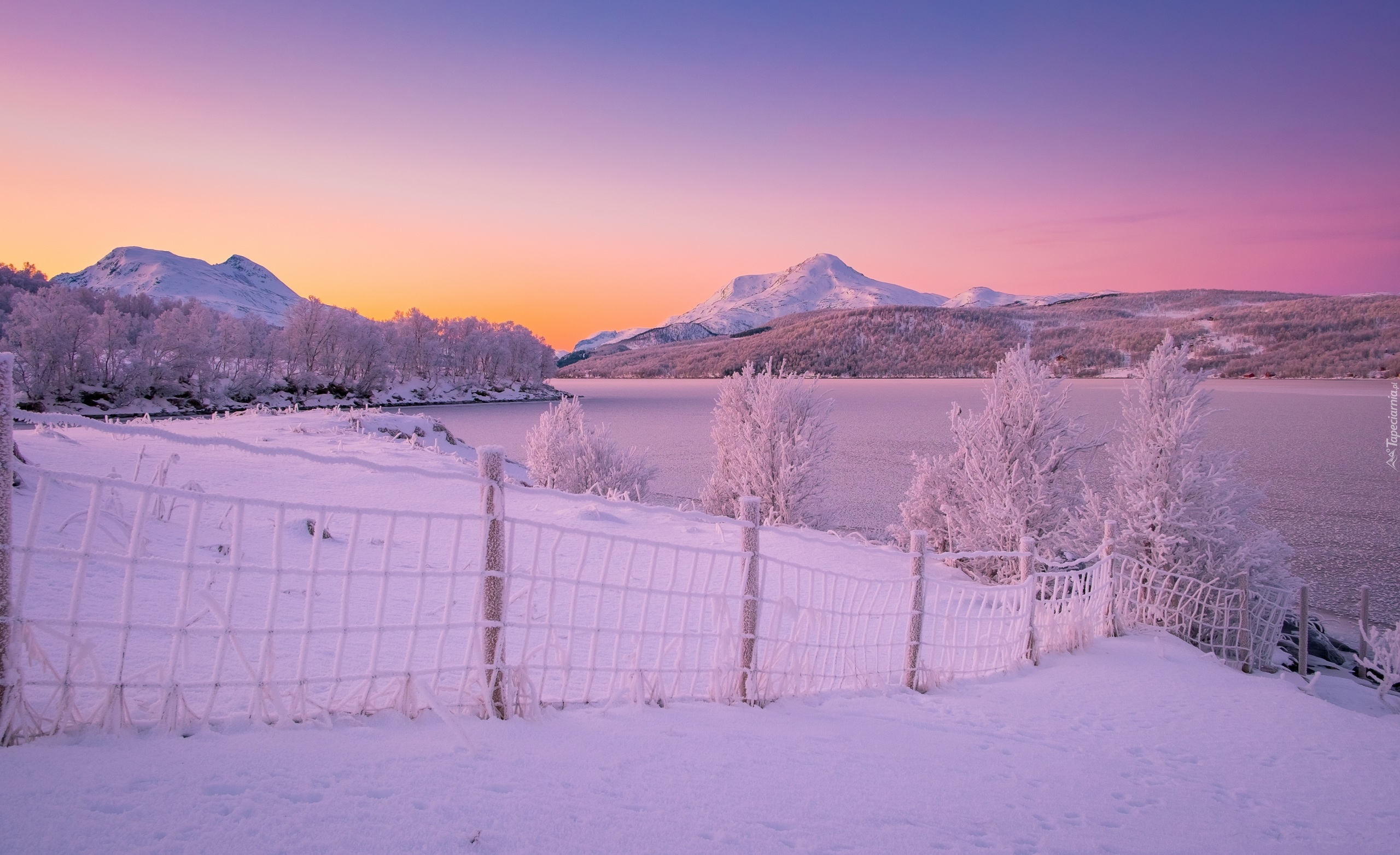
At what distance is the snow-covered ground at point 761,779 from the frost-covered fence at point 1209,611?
12.3ft

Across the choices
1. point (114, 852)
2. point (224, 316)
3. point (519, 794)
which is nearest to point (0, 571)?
point (114, 852)

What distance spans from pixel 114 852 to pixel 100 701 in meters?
0.86

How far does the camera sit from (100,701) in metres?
2.67

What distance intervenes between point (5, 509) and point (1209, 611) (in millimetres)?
15826

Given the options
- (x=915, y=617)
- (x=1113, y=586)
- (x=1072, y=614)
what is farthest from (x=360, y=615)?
(x=1113, y=586)

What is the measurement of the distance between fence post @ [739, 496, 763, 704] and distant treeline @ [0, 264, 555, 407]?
34.6 m

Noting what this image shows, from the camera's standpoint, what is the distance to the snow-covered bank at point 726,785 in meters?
2.35

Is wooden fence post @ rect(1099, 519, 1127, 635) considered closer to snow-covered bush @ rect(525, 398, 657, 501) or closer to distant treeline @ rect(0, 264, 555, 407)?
snow-covered bush @ rect(525, 398, 657, 501)

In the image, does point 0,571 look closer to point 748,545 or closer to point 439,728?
point 439,728

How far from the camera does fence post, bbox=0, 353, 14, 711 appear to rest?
2453mm

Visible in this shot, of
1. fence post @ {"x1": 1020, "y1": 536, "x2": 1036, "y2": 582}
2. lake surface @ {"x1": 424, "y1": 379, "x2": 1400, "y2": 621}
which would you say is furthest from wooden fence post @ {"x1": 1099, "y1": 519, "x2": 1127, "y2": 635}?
lake surface @ {"x1": 424, "y1": 379, "x2": 1400, "y2": 621}

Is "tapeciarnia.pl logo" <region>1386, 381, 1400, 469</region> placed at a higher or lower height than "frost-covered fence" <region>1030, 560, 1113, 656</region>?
higher

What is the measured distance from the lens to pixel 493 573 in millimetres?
3486

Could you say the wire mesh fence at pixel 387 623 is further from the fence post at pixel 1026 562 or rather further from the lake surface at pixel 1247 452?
the lake surface at pixel 1247 452
